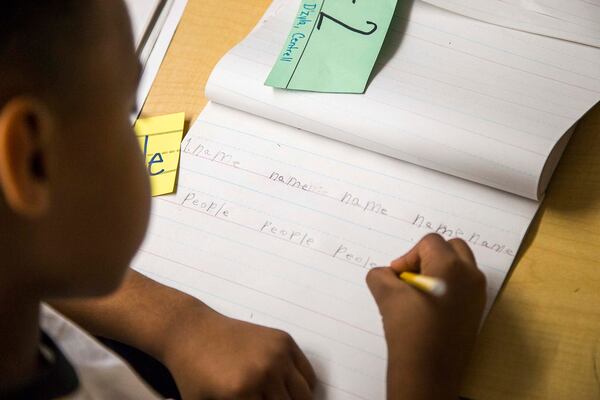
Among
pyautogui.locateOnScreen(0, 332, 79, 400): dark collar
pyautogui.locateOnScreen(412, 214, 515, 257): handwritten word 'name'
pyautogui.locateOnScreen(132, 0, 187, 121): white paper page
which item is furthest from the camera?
pyautogui.locateOnScreen(132, 0, 187, 121): white paper page

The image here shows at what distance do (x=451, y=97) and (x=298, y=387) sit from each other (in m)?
0.27

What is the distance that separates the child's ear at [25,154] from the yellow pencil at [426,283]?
27 cm

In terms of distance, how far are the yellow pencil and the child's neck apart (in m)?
0.25

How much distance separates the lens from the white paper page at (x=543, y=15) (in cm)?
62

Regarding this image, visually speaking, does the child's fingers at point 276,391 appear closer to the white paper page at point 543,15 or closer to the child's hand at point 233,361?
the child's hand at point 233,361

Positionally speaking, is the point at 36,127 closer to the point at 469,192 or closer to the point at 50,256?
the point at 50,256

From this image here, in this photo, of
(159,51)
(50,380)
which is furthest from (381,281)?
(159,51)

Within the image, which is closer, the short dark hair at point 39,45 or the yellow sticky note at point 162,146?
the short dark hair at point 39,45

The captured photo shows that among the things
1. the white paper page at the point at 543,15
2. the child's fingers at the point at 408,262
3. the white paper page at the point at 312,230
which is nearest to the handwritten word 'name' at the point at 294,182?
the white paper page at the point at 312,230

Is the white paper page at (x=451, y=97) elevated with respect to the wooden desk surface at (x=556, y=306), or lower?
elevated

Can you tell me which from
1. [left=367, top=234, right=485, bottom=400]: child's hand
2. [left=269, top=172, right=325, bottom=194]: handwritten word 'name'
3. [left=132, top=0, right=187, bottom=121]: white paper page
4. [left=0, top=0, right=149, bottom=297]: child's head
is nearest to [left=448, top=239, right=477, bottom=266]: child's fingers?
[left=367, top=234, right=485, bottom=400]: child's hand

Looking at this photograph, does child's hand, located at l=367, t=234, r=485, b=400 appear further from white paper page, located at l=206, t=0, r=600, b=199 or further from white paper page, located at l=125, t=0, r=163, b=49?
white paper page, located at l=125, t=0, r=163, b=49

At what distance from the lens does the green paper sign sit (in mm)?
604

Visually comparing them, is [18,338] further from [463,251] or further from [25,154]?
[463,251]
